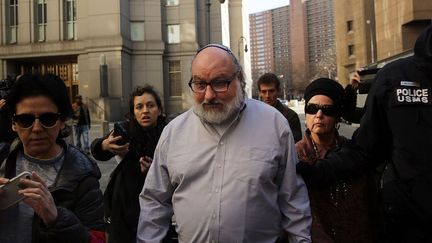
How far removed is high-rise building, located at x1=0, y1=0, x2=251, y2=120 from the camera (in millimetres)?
34250

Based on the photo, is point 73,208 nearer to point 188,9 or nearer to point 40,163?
point 40,163

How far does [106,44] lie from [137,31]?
436 centimetres

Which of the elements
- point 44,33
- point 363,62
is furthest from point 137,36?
point 363,62

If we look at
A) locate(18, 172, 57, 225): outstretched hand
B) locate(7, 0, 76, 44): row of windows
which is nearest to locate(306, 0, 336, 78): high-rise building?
locate(7, 0, 76, 44): row of windows

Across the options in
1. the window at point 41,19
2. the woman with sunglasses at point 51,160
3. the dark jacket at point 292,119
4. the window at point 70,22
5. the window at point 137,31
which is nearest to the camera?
the woman with sunglasses at point 51,160

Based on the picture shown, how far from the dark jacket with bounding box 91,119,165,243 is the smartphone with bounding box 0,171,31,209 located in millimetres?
1857

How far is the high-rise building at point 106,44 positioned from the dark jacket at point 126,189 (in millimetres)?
28782

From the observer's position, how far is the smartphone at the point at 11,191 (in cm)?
186

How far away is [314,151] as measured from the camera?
10.1 ft

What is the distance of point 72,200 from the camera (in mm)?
2199

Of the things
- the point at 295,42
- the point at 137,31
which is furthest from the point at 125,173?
the point at 295,42

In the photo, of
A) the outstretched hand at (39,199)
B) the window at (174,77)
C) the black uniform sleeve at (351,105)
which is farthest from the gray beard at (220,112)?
the window at (174,77)

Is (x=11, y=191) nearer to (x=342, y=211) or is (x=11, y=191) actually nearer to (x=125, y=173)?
(x=342, y=211)

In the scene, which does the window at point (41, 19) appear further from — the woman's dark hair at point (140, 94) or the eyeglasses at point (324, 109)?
the eyeglasses at point (324, 109)
